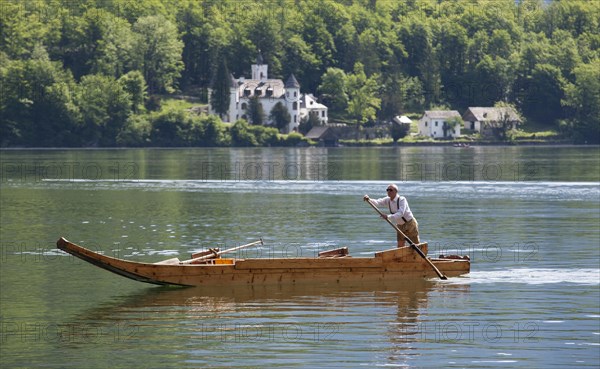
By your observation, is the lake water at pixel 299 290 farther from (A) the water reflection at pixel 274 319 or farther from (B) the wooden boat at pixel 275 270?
(B) the wooden boat at pixel 275 270

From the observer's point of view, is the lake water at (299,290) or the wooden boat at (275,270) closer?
the lake water at (299,290)

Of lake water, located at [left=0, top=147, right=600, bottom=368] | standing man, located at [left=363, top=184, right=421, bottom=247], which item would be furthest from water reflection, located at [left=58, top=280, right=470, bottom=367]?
standing man, located at [left=363, top=184, right=421, bottom=247]

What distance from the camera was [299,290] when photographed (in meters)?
40.8

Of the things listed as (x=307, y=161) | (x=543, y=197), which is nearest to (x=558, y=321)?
(x=543, y=197)

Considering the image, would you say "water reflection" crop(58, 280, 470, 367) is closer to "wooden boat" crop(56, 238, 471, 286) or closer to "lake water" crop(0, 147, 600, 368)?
"lake water" crop(0, 147, 600, 368)

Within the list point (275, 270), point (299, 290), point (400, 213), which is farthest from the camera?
point (400, 213)

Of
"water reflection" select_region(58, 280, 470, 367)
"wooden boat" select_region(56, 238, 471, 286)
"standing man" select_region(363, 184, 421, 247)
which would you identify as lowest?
"water reflection" select_region(58, 280, 470, 367)

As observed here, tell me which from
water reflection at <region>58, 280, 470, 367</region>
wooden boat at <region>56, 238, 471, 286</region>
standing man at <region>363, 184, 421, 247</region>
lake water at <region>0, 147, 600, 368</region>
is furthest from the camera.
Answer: standing man at <region>363, 184, 421, 247</region>

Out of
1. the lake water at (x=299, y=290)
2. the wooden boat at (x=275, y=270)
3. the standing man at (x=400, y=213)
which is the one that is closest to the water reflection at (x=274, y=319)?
the lake water at (x=299, y=290)

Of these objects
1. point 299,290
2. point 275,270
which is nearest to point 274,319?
point 299,290

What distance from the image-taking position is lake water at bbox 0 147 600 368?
106ft

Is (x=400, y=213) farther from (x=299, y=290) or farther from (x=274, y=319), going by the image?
(x=274, y=319)

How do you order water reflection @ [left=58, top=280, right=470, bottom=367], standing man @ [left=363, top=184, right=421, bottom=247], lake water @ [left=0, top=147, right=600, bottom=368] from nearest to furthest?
1. lake water @ [left=0, top=147, right=600, bottom=368]
2. water reflection @ [left=58, top=280, right=470, bottom=367]
3. standing man @ [left=363, top=184, right=421, bottom=247]

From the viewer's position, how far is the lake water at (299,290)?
32375mm
